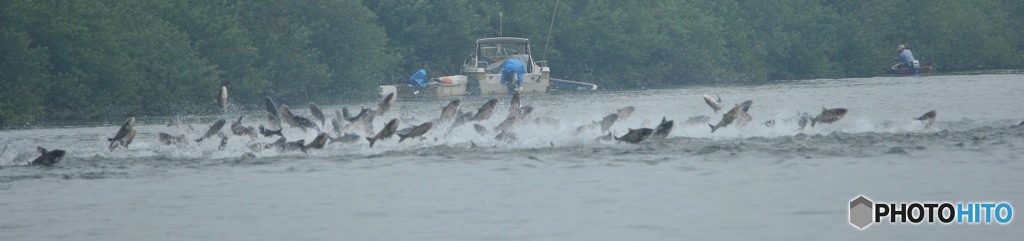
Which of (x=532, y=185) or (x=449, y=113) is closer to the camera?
(x=532, y=185)

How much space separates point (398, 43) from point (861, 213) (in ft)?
174

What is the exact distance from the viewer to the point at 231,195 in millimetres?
19484

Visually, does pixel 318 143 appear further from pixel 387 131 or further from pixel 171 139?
pixel 171 139

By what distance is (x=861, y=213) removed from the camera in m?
16.1

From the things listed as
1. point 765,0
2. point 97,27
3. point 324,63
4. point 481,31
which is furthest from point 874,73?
point 97,27

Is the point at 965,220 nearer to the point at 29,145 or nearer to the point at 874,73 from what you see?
the point at 29,145

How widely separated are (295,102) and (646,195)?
4091cm

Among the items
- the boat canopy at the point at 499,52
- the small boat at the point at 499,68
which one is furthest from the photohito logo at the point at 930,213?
the boat canopy at the point at 499,52

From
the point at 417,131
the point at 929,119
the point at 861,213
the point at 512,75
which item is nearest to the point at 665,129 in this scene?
the point at 417,131

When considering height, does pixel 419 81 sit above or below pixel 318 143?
below

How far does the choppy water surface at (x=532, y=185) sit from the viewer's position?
16.0 metres

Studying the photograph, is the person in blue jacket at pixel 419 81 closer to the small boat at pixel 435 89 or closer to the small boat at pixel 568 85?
the small boat at pixel 435 89

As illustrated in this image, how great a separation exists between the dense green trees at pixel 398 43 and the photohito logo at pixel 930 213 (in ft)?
101

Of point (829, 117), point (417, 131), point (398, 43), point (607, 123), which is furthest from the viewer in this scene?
point (398, 43)
